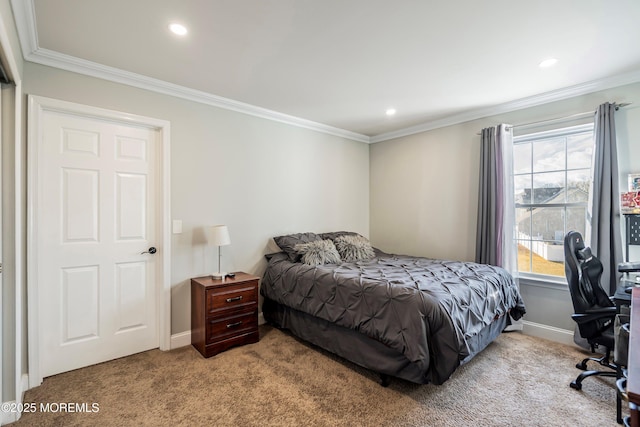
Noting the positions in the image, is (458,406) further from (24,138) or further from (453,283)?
(24,138)

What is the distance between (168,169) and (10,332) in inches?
64.9

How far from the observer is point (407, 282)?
249cm

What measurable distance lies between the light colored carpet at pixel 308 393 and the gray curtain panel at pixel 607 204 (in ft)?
2.99

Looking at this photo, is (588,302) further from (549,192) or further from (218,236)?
(218,236)

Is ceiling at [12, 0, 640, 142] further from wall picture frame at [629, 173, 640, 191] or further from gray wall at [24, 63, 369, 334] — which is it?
wall picture frame at [629, 173, 640, 191]

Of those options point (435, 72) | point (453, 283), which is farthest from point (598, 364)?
point (435, 72)

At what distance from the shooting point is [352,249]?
3818 mm

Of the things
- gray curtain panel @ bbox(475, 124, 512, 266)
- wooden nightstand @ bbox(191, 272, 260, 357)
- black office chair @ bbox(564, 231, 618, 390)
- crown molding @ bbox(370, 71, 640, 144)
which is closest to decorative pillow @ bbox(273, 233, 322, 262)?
wooden nightstand @ bbox(191, 272, 260, 357)

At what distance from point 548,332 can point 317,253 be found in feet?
8.46

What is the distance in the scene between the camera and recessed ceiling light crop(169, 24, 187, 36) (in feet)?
6.79

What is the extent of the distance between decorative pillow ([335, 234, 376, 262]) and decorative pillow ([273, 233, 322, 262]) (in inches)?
13.1

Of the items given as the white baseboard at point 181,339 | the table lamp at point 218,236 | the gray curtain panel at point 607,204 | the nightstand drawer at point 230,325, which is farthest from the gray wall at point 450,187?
the white baseboard at point 181,339

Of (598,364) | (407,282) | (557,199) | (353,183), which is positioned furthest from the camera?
(353,183)

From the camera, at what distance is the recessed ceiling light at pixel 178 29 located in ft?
6.79
